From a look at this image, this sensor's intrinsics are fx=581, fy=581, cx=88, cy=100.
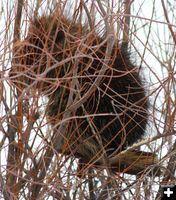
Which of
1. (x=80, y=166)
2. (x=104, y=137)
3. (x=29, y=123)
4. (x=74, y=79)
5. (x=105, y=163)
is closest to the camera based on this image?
(x=74, y=79)

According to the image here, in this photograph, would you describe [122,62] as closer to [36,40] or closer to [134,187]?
[36,40]

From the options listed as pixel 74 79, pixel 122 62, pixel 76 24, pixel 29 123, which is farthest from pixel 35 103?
pixel 122 62

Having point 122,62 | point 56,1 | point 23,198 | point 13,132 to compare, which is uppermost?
point 56,1

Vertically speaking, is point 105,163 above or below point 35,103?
below

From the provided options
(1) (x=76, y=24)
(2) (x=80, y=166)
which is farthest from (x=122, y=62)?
(2) (x=80, y=166)

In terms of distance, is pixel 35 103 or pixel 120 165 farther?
pixel 120 165

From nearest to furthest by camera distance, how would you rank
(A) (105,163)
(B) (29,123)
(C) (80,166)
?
A: (B) (29,123) < (A) (105,163) < (C) (80,166)

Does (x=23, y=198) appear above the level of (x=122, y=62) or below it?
below

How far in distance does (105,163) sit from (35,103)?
331 millimetres

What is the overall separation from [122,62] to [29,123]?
576 mm

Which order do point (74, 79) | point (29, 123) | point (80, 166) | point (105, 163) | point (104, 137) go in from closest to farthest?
point (74, 79), point (29, 123), point (105, 163), point (80, 166), point (104, 137)

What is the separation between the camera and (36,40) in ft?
6.99

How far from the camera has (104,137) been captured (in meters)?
2.46

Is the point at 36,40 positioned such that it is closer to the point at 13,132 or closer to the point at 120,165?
the point at 13,132
